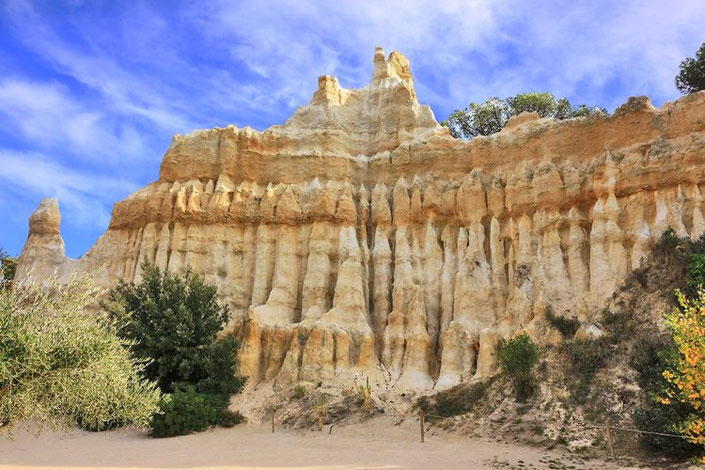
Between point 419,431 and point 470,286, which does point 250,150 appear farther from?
point 419,431

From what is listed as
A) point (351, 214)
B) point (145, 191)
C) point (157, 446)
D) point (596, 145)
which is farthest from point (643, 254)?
point (145, 191)

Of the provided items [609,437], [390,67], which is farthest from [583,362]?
[390,67]

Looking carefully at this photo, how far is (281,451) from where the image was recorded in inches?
668

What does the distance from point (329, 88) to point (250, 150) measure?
6304 mm

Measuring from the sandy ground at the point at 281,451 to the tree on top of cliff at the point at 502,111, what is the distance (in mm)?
24144

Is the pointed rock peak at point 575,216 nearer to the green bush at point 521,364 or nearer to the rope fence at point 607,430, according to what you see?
the green bush at point 521,364

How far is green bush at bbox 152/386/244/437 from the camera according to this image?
65.4 feet

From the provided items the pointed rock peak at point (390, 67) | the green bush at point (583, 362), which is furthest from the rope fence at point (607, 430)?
the pointed rock peak at point (390, 67)

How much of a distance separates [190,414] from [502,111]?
2945 centimetres

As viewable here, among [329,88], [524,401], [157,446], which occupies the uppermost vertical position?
[329,88]

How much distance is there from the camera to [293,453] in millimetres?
16750

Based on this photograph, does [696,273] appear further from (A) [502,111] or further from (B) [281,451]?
(A) [502,111]

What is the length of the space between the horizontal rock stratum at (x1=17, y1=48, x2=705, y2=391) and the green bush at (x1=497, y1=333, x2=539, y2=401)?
207 cm

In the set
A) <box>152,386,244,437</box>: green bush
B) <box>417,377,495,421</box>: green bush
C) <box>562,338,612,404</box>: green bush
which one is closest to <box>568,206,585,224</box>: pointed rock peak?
<box>562,338,612,404</box>: green bush
